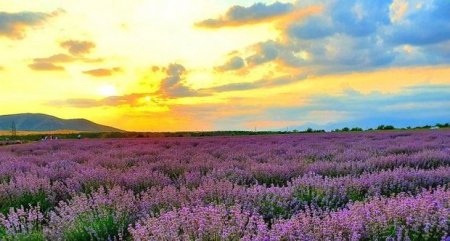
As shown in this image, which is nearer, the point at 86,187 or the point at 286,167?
the point at 86,187

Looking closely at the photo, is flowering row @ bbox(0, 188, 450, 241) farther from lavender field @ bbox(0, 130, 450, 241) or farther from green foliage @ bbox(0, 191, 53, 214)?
green foliage @ bbox(0, 191, 53, 214)

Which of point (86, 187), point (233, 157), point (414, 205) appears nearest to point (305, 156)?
point (233, 157)

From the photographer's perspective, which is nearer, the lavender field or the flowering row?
the flowering row

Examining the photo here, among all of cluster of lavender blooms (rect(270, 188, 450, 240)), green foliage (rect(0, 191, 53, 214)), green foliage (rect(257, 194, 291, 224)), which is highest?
cluster of lavender blooms (rect(270, 188, 450, 240))

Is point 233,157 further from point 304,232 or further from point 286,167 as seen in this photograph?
point 304,232

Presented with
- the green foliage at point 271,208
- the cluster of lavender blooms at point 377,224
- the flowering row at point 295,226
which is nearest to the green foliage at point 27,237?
the flowering row at point 295,226

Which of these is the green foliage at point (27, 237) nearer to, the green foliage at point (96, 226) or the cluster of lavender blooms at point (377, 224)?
the green foliage at point (96, 226)

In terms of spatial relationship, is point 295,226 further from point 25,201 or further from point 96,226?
point 25,201

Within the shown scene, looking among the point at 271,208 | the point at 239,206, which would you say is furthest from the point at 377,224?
the point at 271,208

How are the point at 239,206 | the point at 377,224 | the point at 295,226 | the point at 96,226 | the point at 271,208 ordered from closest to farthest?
the point at 295,226, the point at 377,224, the point at 239,206, the point at 96,226, the point at 271,208

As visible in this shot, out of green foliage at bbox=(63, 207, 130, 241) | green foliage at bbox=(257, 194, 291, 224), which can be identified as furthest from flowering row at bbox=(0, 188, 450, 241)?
green foliage at bbox=(257, 194, 291, 224)

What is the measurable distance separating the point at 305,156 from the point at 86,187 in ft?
18.0

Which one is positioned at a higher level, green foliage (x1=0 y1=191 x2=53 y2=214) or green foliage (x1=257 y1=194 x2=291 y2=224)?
green foliage (x1=257 y1=194 x2=291 y2=224)

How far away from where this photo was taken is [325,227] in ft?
9.71
